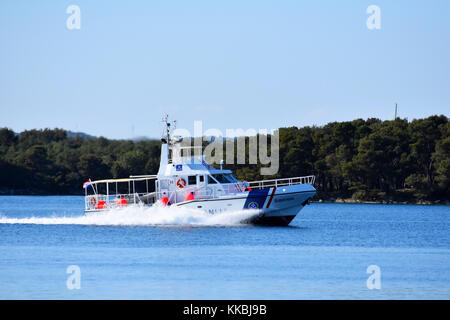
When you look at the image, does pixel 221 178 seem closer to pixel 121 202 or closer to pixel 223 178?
pixel 223 178

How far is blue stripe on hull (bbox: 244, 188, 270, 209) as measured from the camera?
46463mm

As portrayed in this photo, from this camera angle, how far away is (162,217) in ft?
159

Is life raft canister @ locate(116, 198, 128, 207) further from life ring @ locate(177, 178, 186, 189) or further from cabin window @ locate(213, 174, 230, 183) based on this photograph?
cabin window @ locate(213, 174, 230, 183)

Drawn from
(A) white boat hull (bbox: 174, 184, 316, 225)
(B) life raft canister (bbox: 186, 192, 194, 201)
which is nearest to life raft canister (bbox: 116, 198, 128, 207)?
(A) white boat hull (bbox: 174, 184, 316, 225)

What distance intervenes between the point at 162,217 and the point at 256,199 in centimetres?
615

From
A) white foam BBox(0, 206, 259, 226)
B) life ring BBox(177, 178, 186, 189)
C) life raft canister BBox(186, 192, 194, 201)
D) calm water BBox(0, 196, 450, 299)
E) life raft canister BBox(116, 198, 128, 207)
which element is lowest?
calm water BBox(0, 196, 450, 299)

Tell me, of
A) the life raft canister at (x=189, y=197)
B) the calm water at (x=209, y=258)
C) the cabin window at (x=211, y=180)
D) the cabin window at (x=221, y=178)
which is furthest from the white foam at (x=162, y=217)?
the cabin window at (x=221, y=178)

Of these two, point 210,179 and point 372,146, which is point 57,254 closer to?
point 210,179

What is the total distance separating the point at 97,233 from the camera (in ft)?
154

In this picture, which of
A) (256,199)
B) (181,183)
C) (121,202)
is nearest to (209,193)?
(181,183)

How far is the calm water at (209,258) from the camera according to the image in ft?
93.0

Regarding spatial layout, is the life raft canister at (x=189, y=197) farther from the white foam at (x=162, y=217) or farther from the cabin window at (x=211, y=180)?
the cabin window at (x=211, y=180)

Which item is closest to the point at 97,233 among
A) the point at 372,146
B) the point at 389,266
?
the point at 389,266

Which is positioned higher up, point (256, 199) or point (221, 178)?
point (221, 178)
